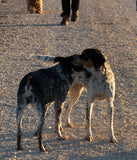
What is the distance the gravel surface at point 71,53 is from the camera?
4746 millimetres

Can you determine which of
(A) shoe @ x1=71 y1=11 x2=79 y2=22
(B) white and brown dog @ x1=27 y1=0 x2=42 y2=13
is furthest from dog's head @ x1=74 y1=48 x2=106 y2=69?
(B) white and brown dog @ x1=27 y1=0 x2=42 y2=13

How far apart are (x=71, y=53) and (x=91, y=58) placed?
408cm

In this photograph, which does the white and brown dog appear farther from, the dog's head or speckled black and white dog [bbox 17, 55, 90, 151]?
the dog's head

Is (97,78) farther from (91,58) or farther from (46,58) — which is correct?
(46,58)

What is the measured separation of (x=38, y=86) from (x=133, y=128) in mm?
1576

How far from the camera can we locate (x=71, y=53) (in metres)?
8.95

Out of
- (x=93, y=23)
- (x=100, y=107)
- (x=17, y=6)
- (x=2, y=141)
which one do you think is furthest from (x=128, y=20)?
(x=2, y=141)

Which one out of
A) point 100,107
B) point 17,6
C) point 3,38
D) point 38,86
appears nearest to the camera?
point 38,86

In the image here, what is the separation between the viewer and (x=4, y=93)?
6520mm

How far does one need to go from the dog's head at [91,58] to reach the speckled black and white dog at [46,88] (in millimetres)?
128

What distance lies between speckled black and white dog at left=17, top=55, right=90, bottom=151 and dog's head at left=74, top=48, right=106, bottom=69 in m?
0.13

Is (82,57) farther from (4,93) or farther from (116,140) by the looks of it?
(4,93)

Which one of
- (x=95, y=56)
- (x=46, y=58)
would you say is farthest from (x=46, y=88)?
(x=95, y=56)

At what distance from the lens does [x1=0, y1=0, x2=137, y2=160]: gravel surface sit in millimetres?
4746
